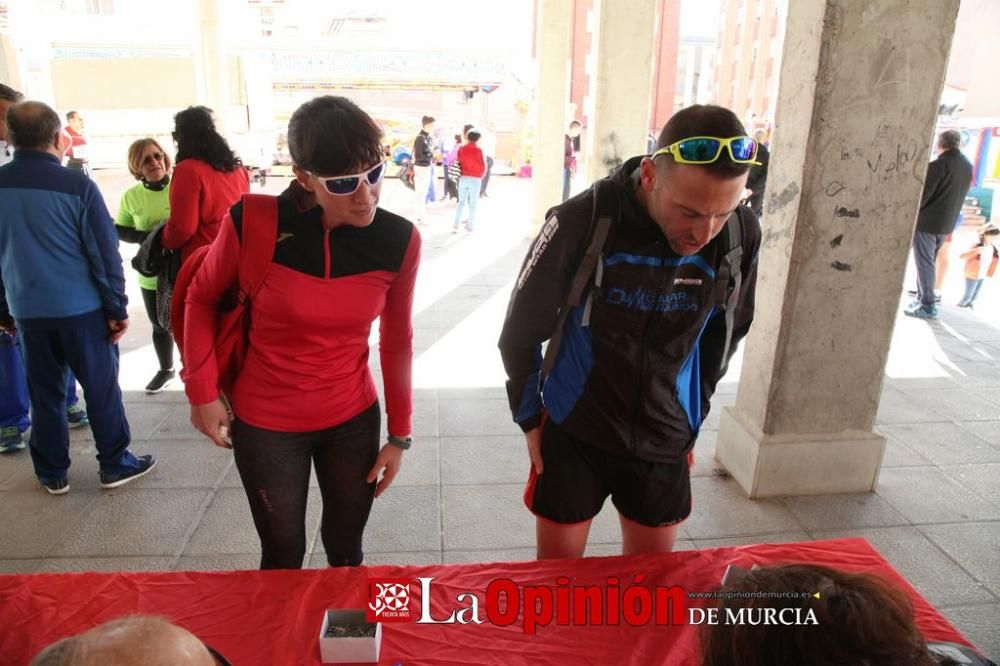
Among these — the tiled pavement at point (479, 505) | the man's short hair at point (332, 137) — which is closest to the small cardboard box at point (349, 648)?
the man's short hair at point (332, 137)

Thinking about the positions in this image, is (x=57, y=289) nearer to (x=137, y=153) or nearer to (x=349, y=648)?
(x=137, y=153)

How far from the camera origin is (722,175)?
4.95 feet

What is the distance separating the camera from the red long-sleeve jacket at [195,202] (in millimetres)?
3564

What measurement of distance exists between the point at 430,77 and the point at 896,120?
21537 mm

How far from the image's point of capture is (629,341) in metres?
1.79

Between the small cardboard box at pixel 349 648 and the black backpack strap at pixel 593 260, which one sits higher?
the black backpack strap at pixel 593 260

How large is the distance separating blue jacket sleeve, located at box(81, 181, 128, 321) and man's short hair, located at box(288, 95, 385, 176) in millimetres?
2051

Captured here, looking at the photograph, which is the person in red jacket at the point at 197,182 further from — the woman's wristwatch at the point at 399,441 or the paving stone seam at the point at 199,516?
the woman's wristwatch at the point at 399,441

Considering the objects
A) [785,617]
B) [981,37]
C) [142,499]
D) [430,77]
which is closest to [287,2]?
[430,77]

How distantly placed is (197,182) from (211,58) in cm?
1161

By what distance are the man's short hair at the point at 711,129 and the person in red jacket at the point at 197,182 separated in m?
2.89

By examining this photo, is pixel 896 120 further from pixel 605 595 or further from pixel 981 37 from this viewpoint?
pixel 981 37

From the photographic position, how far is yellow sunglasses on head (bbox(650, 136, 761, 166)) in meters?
1.51

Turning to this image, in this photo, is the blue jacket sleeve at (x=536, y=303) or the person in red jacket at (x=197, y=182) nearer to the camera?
the blue jacket sleeve at (x=536, y=303)
